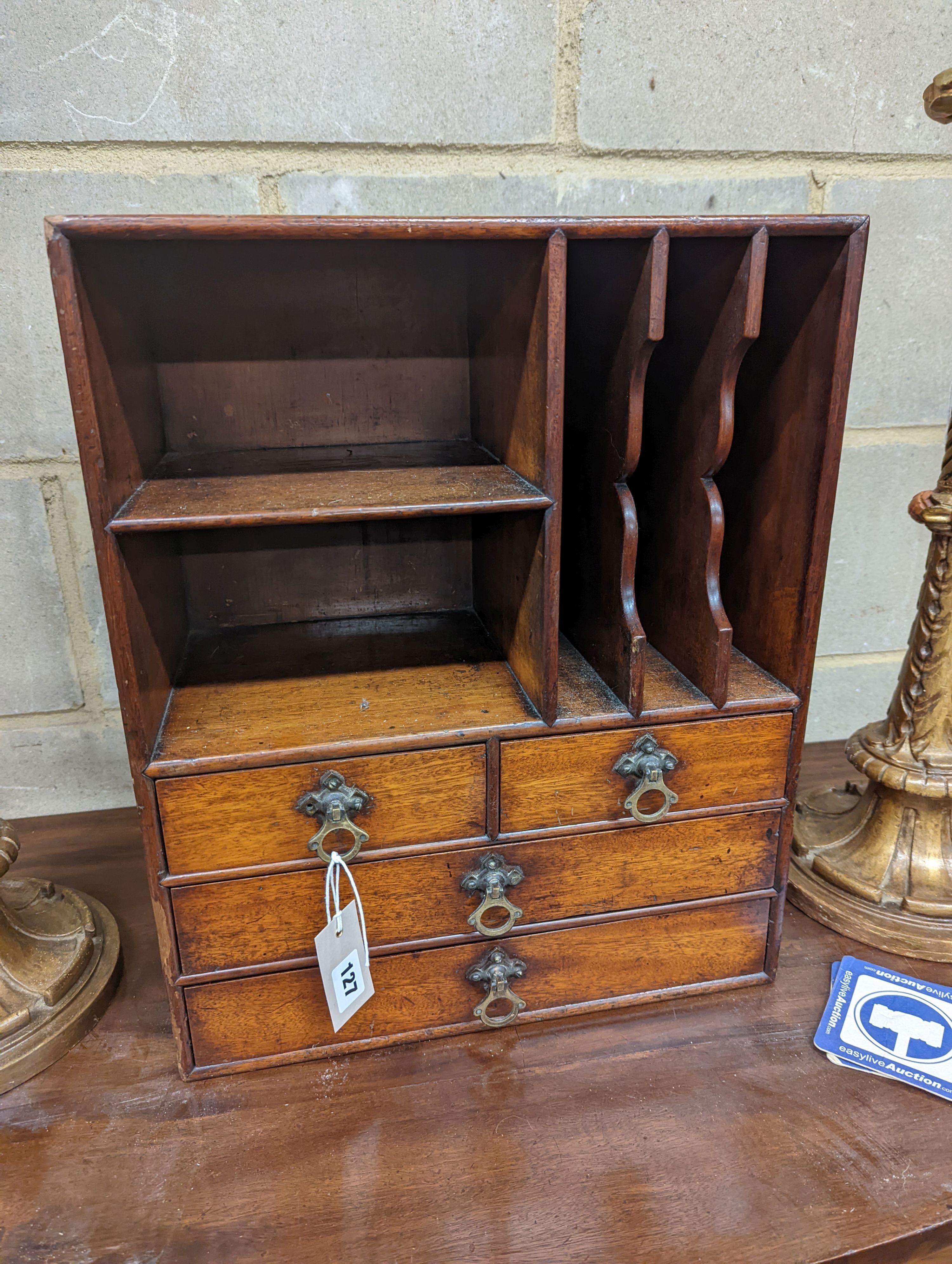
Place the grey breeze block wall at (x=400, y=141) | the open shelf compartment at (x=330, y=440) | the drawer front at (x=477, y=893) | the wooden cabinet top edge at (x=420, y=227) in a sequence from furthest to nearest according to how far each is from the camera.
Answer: the grey breeze block wall at (x=400, y=141) < the drawer front at (x=477, y=893) < the open shelf compartment at (x=330, y=440) < the wooden cabinet top edge at (x=420, y=227)

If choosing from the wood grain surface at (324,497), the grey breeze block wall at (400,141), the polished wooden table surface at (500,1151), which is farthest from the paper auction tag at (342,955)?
the grey breeze block wall at (400,141)

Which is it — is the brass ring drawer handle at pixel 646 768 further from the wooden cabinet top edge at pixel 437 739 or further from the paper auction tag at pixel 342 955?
the paper auction tag at pixel 342 955

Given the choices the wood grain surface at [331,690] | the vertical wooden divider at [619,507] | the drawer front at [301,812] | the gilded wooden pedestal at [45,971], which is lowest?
the gilded wooden pedestal at [45,971]

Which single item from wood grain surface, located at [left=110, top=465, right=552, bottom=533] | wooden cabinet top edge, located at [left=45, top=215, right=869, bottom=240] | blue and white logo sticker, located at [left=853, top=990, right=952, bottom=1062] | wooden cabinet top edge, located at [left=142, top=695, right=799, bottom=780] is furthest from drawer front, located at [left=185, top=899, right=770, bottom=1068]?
wooden cabinet top edge, located at [left=45, top=215, right=869, bottom=240]

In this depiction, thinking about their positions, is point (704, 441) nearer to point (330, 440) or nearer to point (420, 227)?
point (420, 227)

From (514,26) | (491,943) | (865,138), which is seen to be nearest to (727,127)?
(865,138)

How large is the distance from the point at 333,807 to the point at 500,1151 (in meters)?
0.37

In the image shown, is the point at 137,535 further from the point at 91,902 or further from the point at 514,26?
the point at 514,26

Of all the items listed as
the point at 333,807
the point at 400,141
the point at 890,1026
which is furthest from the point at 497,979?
the point at 400,141

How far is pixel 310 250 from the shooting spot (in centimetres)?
97

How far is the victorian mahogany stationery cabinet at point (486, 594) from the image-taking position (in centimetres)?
80

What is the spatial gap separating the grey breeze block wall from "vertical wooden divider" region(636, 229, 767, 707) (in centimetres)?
43

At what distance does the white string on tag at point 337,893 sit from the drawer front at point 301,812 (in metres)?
0.02

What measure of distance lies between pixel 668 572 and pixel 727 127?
66 centimetres
